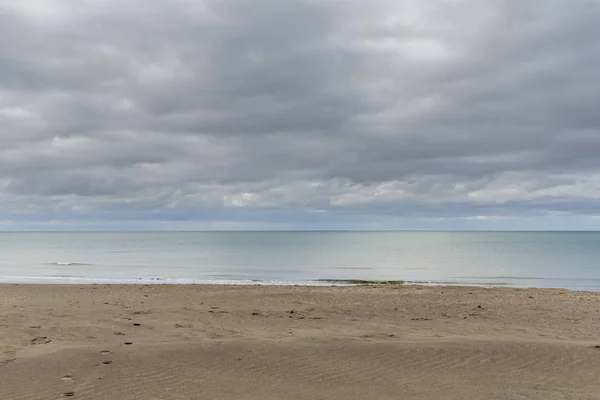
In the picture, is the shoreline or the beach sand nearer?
the beach sand

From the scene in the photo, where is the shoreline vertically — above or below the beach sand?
above

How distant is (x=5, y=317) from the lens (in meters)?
11.6

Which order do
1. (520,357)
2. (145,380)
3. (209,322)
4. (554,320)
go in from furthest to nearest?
(554,320) → (209,322) → (520,357) → (145,380)

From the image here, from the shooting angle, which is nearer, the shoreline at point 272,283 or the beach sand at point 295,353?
the beach sand at point 295,353

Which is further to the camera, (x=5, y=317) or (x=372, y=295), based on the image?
(x=372, y=295)

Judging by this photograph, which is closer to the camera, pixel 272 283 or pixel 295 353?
pixel 295 353

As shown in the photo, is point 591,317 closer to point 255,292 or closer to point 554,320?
point 554,320

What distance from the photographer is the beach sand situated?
6277 millimetres

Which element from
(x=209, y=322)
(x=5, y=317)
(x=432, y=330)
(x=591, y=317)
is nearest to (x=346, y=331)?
(x=432, y=330)

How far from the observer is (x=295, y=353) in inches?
310

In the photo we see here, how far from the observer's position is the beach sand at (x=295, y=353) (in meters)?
6.28

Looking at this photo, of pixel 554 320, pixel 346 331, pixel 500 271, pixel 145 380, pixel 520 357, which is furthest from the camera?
pixel 500 271

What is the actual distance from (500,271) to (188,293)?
2852 cm

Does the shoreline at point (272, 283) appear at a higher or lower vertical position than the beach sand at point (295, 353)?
higher
